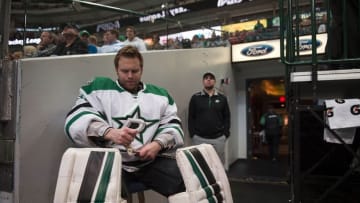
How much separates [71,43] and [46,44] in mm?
427

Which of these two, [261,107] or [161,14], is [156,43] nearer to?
[161,14]

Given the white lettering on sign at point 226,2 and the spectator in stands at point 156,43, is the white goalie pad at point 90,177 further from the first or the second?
the white lettering on sign at point 226,2

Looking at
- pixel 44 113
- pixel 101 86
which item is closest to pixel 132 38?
pixel 44 113

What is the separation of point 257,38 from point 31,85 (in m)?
7.24

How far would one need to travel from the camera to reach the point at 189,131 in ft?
15.9

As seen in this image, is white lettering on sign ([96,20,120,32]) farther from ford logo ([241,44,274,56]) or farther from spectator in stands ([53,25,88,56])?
ford logo ([241,44,274,56])

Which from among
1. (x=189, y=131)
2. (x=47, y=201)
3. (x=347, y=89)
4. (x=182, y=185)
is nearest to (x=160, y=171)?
(x=182, y=185)

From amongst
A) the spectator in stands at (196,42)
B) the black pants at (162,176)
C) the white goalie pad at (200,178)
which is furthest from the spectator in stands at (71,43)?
the spectator in stands at (196,42)

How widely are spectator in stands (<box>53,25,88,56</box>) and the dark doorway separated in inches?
253

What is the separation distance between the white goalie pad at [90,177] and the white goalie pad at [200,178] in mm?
285

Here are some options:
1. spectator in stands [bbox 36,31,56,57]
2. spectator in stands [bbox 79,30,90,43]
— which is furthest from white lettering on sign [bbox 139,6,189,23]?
spectator in stands [bbox 36,31,56,57]

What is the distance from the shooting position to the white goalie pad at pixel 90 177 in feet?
4.89

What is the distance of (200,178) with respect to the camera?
1665 mm

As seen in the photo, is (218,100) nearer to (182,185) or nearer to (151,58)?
(151,58)
